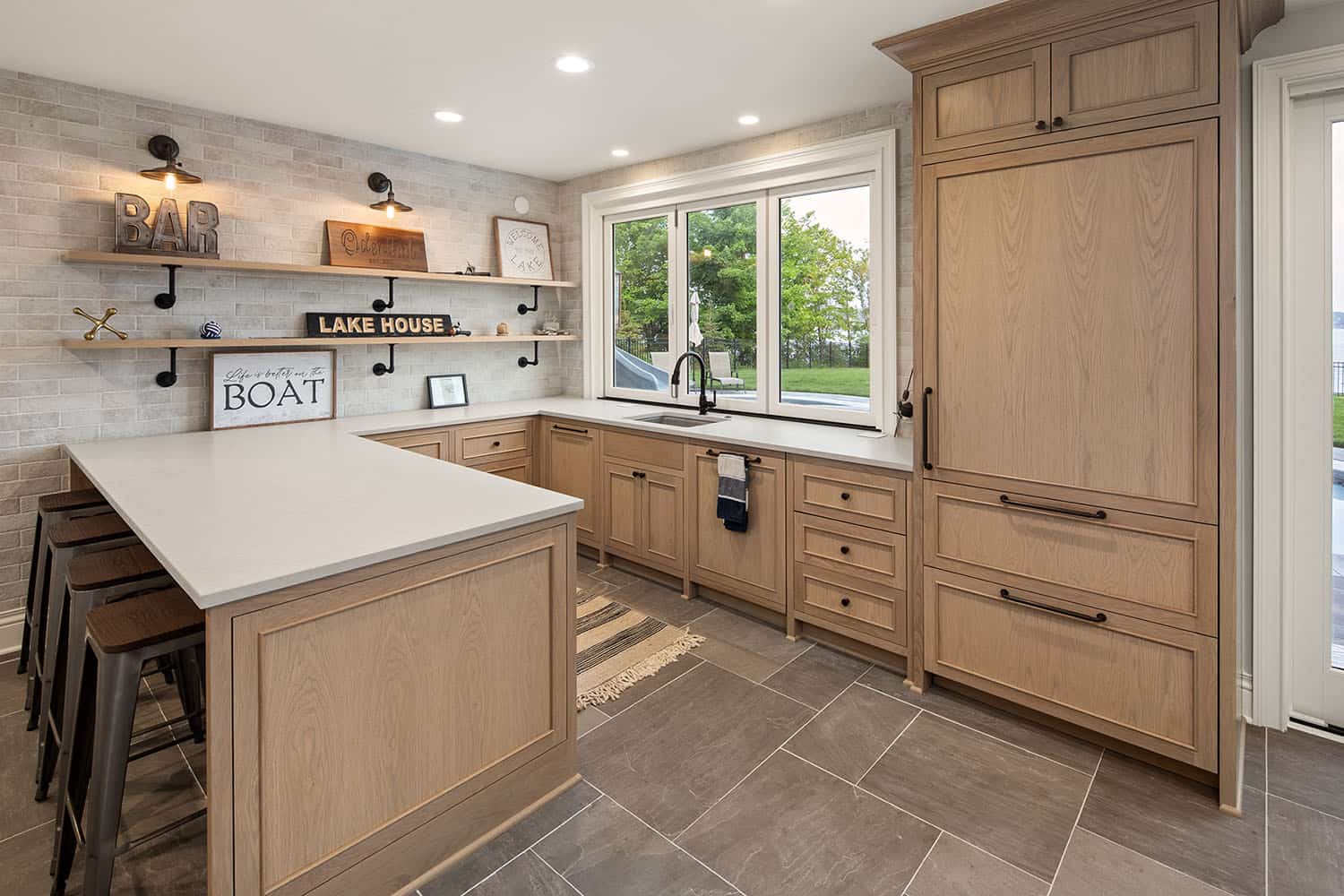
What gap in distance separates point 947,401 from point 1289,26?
5.16 feet

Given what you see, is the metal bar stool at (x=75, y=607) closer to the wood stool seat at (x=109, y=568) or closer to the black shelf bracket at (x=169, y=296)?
the wood stool seat at (x=109, y=568)

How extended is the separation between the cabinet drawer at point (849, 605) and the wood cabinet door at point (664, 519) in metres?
0.72

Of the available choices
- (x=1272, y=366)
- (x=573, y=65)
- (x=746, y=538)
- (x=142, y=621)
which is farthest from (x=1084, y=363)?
(x=142, y=621)

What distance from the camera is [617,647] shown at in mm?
3080

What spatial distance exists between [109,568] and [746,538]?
2340 millimetres

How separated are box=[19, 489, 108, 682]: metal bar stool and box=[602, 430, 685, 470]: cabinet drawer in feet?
7.23

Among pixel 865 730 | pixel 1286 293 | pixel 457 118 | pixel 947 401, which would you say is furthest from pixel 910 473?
pixel 457 118

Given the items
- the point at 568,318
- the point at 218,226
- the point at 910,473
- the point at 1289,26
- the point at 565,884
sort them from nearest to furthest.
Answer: the point at 565,884 < the point at 1289,26 < the point at 910,473 < the point at 218,226 < the point at 568,318

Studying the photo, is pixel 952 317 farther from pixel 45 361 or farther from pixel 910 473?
pixel 45 361

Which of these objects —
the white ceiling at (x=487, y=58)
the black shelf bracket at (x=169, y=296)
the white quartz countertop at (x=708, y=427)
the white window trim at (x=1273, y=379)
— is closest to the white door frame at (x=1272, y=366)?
the white window trim at (x=1273, y=379)

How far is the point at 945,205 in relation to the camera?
2447 mm

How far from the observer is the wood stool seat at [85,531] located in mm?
2170

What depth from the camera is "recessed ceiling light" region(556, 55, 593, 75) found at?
110 inches

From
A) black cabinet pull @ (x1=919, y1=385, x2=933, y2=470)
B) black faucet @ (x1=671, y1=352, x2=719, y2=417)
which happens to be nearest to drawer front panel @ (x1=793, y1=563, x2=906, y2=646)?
black cabinet pull @ (x1=919, y1=385, x2=933, y2=470)
